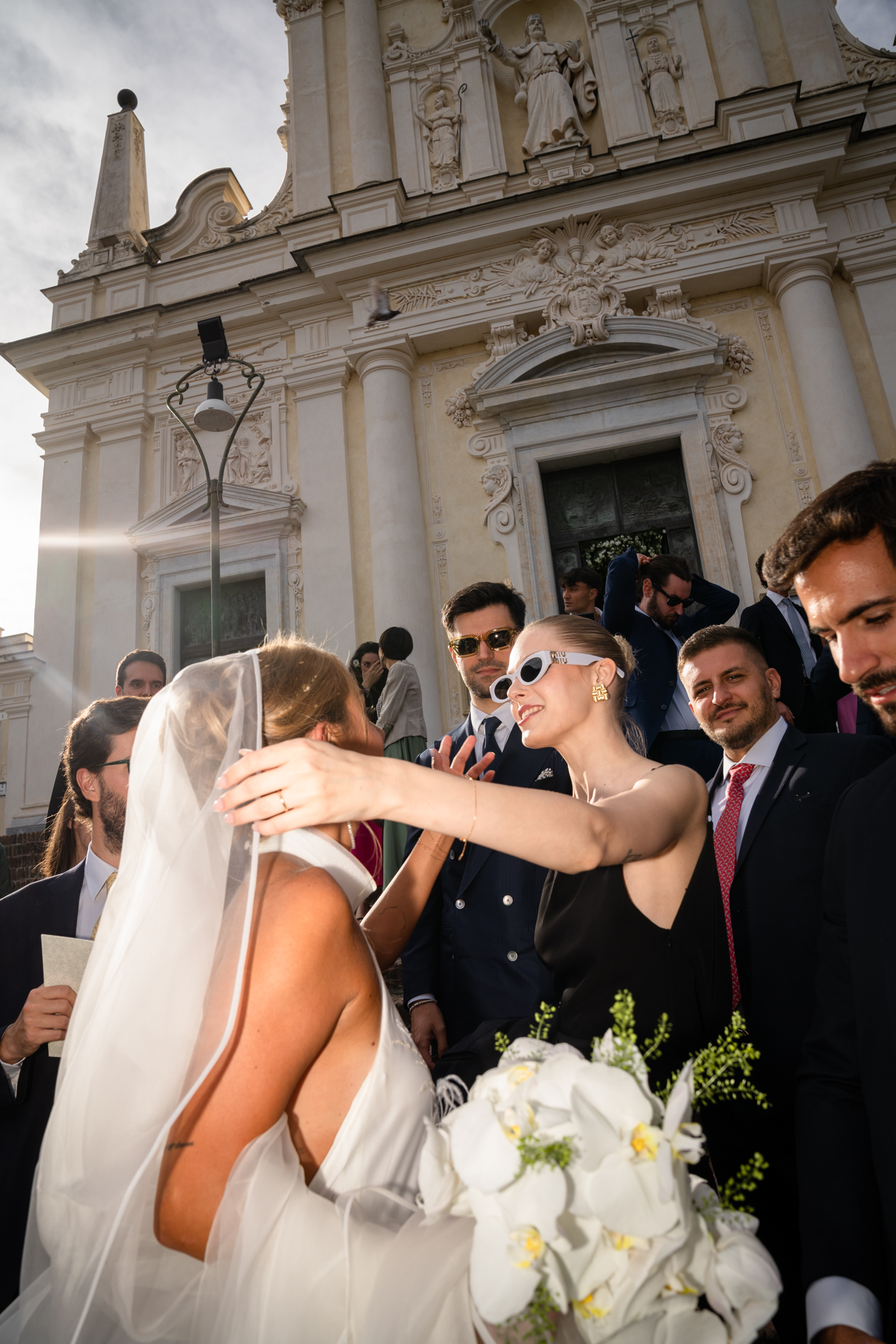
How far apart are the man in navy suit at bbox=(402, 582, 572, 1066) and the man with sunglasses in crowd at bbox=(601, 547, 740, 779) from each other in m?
1.19

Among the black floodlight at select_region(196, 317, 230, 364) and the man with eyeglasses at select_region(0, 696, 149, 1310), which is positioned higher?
the black floodlight at select_region(196, 317, 230, 364)

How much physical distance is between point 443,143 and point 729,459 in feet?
25.2

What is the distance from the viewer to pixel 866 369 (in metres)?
10.9

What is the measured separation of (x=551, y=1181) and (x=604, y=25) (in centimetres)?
1686

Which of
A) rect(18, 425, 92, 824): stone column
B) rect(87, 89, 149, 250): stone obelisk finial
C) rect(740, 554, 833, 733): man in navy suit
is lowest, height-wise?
rect(740, 554, 833, 733): man in navy suit

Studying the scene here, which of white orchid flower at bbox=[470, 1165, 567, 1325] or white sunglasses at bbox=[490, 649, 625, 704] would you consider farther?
white sunglasses at bbox=[490, 649, 625, 704]

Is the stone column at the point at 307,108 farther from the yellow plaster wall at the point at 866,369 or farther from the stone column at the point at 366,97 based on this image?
the yellow plaster wall at the point at 866,369

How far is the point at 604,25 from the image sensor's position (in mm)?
13234

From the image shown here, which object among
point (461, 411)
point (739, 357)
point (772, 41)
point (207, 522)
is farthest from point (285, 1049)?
point (772, 41)

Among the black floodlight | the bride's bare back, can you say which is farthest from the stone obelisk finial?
the bride's bare back

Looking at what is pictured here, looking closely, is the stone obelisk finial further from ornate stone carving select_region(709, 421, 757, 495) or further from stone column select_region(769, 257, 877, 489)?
stone column select_region(769, 257, 877, 489)

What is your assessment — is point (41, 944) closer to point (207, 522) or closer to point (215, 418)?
point (215, 418)

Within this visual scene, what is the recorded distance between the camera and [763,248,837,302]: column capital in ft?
Result: 35.6

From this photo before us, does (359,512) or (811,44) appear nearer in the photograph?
(359,512)
